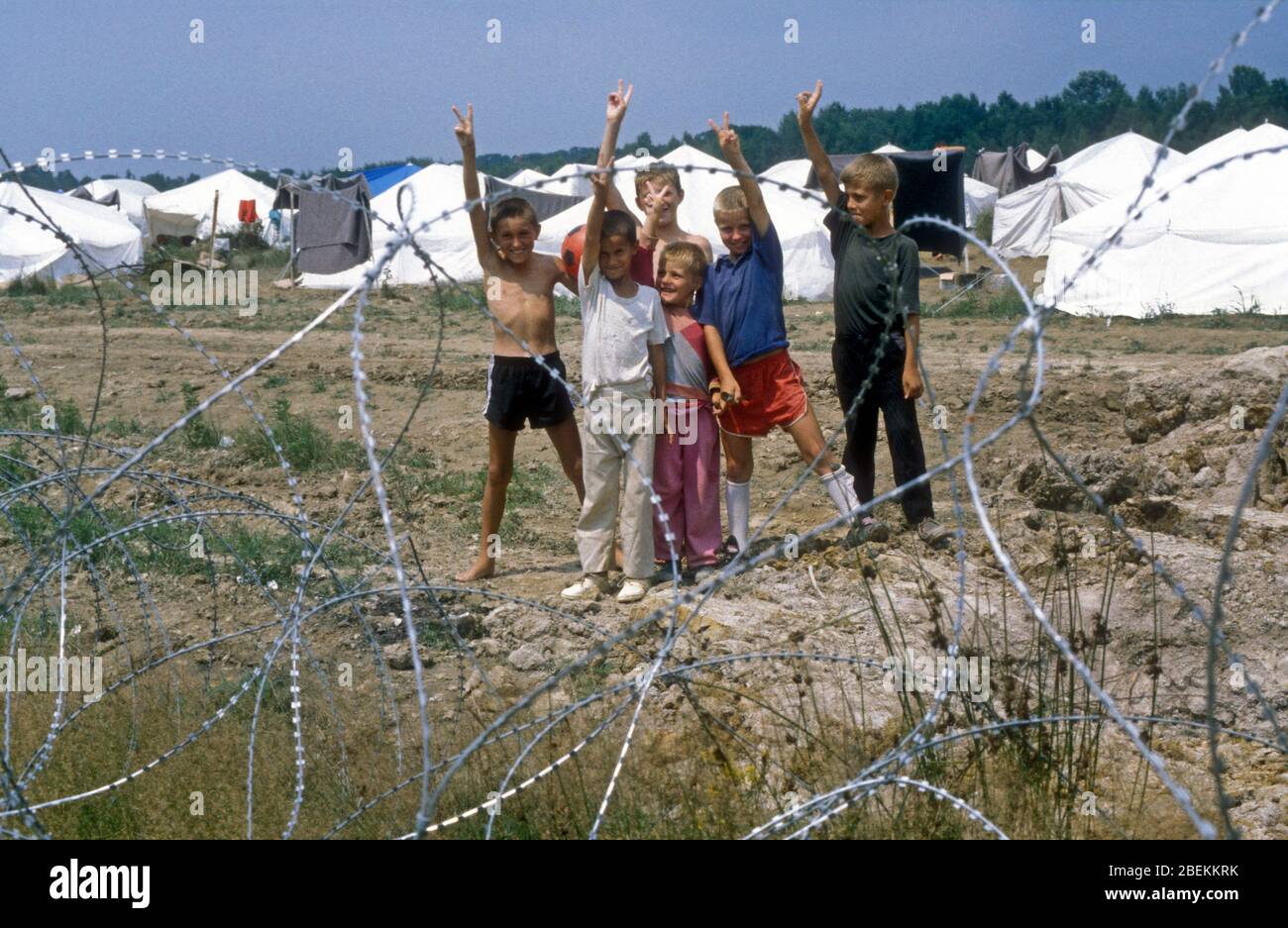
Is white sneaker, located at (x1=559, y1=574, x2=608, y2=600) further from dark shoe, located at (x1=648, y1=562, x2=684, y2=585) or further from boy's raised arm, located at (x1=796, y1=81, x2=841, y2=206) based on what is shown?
boy's raised arm, located at (x1=796, y1=81, x2=841, y2=206)

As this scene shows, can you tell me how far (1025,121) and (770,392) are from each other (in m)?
97.5

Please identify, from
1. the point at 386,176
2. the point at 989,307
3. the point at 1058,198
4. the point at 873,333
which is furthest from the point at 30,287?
the point at 873,333

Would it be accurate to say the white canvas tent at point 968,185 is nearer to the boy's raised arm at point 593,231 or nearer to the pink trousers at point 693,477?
the pink trousers at point 693,477

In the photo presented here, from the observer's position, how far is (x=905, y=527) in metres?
6.02

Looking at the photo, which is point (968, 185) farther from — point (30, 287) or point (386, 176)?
point (30, 287)

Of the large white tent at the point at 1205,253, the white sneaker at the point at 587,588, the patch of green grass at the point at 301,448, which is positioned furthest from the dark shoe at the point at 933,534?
the large white tent at the point at 1205,253

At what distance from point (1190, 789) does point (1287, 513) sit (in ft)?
9.16

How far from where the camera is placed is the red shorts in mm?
5379

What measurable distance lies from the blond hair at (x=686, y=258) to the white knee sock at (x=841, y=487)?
38.4 inches

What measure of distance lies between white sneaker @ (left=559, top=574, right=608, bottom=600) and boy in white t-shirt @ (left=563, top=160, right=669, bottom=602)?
13 cm

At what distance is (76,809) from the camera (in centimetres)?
369

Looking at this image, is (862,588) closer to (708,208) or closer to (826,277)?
(826,277)

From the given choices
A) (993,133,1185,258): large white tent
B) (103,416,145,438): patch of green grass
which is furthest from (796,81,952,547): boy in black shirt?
(993,133,1185,258): large white tent
